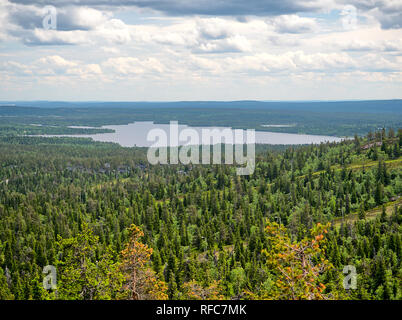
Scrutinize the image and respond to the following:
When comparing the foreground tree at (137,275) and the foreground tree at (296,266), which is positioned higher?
the foreground tree at (296,266)

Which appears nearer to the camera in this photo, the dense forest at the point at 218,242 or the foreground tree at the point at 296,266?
the foreground tree at the point at 296,266

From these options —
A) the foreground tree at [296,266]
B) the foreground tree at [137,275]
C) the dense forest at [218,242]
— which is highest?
the foreground tree at [296,266]

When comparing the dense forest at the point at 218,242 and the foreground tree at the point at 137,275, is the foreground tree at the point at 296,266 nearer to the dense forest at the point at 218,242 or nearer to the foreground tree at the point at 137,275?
the dense forest at the point at 218,242

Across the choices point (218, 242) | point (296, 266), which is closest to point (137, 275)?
point (296, 266)

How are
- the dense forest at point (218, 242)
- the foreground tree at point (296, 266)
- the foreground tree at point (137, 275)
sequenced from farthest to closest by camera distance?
the foreground tree at point (137, 275), the dense forest at point (218, 242), the foreground tree at point (296, 266)

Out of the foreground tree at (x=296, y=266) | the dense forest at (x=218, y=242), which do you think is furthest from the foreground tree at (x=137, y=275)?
the foreground tree at (x=296, y=266)

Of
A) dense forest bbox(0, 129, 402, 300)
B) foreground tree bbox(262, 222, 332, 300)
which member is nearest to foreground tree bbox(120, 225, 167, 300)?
dense forest bbox(0, 129, 402, 300)

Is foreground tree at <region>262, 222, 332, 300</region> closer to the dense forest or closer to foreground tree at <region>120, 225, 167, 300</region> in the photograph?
the dense forest
